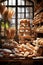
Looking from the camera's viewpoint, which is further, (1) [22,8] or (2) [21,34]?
(1) [22,8]

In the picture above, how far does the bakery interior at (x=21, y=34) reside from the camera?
1.62 meters

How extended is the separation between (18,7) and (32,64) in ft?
12.1

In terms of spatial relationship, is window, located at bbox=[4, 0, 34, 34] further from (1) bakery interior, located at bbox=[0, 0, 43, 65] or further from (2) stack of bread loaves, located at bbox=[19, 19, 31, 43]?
(2) stack of bread loaves, located at bbox=[19, 19, 31, 43]

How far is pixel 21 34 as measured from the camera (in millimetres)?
3898

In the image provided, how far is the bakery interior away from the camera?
1.62 metres

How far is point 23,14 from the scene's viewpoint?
17.8 ft

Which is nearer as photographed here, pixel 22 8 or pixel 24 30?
pixel 24 30

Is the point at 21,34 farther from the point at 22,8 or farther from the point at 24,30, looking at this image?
the point at 22,8

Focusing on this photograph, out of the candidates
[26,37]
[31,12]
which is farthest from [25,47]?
[31,12]

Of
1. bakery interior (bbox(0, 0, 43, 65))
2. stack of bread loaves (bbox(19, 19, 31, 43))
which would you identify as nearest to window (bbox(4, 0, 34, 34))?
bakery interior (bbox(0, 0, 43, 65))

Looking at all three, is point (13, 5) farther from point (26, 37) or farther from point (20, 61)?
point (20, 61)

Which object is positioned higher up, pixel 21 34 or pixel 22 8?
pixel 22 8

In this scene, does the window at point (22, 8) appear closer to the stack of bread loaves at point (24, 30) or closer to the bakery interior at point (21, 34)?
the bakery interior at point (21, 34)

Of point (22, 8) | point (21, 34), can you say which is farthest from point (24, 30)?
point (22, 8)
